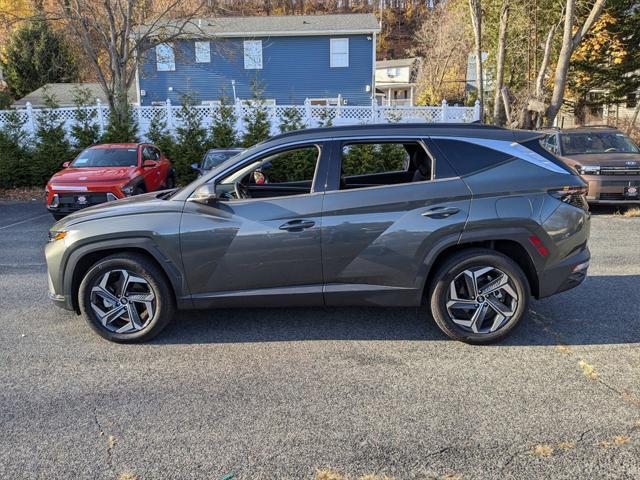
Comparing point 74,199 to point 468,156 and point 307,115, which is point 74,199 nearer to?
point 468,156

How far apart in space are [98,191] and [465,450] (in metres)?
9.09

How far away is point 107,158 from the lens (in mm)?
11750

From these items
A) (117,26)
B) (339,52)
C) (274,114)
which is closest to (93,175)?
(274,114)

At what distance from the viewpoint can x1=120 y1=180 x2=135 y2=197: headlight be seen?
1025cm

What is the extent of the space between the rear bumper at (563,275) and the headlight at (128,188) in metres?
8.26

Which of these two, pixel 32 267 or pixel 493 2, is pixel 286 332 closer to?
pixel 32 267

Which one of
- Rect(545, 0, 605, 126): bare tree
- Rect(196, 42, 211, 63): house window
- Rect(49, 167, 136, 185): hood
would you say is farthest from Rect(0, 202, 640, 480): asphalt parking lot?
Rect(196, 42, 211, 63): house window

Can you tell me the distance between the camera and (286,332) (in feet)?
15.5

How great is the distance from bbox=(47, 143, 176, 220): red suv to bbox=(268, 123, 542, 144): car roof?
682 centimetres

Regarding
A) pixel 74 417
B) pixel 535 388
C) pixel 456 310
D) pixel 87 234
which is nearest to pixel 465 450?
pixel 535 388

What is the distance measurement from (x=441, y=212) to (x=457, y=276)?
0.55m

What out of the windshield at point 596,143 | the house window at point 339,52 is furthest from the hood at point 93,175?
the house window at point 339,52

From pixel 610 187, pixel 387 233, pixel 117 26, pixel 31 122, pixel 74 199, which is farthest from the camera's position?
pixel 117 26

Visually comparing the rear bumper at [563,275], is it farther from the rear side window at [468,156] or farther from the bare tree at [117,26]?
the bare tree at [117,26]
